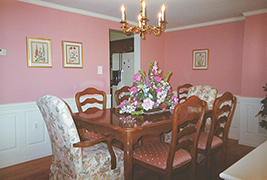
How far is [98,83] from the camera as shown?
403 centimetres

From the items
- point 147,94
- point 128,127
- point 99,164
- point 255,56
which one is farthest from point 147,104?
point 255,56

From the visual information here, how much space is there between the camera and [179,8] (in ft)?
11.6

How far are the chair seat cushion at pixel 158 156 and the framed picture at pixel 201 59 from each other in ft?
9.72

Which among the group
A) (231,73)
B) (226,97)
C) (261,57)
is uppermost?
(261,57)

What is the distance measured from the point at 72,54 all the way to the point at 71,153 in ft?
7.10

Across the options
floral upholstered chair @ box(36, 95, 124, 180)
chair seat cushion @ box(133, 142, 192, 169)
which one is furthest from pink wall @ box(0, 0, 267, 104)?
chair seat cushion @ box(133, 142, 192, 169)

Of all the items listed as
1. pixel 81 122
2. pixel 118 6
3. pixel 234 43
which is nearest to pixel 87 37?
pixel 118 6

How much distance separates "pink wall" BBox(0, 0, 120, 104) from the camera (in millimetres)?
2955

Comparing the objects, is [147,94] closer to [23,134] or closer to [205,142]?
[205,142]

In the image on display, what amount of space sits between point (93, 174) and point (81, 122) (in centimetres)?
57

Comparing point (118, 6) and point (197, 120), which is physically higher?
point (118, 6)

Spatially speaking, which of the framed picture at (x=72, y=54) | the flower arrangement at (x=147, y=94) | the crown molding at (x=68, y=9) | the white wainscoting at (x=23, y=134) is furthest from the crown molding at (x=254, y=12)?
the framed picture at (x=72, y=54)

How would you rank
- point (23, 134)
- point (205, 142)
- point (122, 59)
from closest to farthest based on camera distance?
point (205, 142)
point (23, 134)
point (122, 59)

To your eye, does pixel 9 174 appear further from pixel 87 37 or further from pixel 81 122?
pixel 87 37
